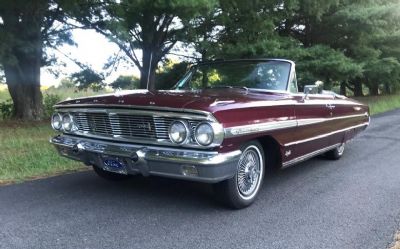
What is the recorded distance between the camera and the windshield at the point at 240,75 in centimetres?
589

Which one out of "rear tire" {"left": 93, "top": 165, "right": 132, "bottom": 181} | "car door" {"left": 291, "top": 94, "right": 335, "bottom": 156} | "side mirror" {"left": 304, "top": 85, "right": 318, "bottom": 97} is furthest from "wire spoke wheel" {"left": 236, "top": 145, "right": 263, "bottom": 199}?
"rear tire" {"left": 93, "top": 165, "right": 132, "bottom": 181}

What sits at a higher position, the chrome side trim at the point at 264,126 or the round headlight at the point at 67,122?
the round headlight at the point at 67,122

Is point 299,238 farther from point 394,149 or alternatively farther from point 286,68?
point 394,149

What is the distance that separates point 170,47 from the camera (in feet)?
50.6

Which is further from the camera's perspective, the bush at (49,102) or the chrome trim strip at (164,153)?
the bush at (49,102)

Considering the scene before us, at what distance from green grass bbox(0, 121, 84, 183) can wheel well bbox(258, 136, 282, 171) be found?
8.98 feet

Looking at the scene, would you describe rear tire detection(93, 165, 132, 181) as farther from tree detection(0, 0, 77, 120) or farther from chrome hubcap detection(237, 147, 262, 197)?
tree detection(0, 0, 77, 120)

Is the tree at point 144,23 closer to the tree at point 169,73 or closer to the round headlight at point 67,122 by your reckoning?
the tree at point 169,73

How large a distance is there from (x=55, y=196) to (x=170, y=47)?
10868 mm

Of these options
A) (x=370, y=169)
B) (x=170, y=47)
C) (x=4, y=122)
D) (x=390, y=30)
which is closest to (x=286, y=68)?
(x=370, y=169)

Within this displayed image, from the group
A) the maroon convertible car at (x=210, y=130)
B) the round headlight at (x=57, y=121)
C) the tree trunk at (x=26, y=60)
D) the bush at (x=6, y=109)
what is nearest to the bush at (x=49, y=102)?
the bush at (x=6, y=109)

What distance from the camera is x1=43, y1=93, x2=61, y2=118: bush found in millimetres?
12889

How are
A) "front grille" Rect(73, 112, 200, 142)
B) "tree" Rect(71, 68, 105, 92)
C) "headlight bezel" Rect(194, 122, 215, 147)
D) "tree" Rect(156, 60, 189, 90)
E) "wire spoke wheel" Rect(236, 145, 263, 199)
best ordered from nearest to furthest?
"headlight bezel" Rect(194, 122, 215, 147)
"front grille" Rect(73, 112, 200, 142)
"wire spoke wheel" Rect(236, 145, 263, 199)
"tree" Rect(71, 68, 105, 92)
"tree" Rect(156, 60, 189, 90)

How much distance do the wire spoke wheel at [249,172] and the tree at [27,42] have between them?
20.8 ft
